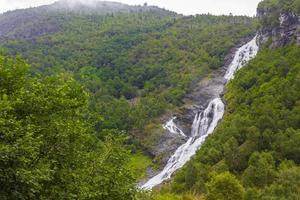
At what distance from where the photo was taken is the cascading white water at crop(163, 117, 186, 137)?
14810cm

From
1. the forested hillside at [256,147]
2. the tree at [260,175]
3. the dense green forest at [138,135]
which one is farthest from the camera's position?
the tree at [260,175]

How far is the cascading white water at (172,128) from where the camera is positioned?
14810 centimetres

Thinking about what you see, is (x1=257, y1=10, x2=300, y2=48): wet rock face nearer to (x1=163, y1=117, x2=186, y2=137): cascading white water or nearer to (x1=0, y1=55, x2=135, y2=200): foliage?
(x1=163, y1=117, x2=186, y2=137): cascading white water

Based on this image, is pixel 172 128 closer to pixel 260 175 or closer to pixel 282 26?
pixel 282 26

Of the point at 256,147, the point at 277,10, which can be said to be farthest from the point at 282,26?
the point at 256,147

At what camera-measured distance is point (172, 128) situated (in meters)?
154

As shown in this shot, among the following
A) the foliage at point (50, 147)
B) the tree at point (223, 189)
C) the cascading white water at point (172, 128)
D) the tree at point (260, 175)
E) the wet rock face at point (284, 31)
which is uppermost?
the foliage at point (50, 147)

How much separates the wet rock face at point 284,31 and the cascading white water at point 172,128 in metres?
40.5

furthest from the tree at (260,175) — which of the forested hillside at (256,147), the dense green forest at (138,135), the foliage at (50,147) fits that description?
the foliage at (50,147)

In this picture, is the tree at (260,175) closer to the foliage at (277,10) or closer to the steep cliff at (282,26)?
the steep cliff at (282,26)

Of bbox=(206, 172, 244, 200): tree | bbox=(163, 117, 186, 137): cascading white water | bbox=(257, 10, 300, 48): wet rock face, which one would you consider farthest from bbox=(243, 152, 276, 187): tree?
bbox=(257, 10, 300, 48): wet rock face

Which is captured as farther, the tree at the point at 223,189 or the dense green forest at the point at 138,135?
the tree at the point at 223,189

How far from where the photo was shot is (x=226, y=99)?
148500 mm

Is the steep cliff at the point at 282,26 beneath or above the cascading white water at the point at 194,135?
above
